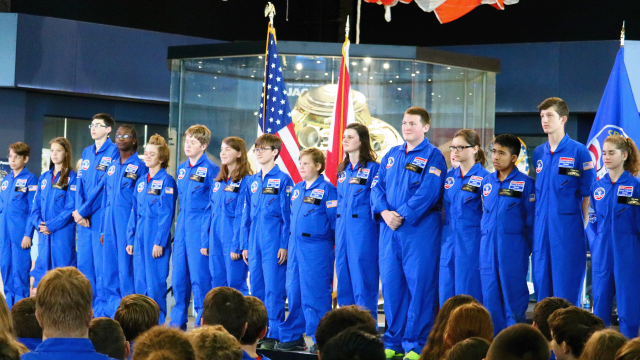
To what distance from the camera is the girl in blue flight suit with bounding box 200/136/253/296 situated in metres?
6.41

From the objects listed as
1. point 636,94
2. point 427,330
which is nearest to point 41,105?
point 427,330

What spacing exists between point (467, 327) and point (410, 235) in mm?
1958

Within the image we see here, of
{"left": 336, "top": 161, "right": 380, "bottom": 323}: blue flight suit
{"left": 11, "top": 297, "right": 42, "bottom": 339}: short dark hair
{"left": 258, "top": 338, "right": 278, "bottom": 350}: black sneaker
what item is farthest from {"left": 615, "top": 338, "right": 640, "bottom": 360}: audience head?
{"left": 258, "top": 338, "right": 278, "bottom": 350}: black sneaker

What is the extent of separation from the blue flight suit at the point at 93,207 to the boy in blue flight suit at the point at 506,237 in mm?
3542

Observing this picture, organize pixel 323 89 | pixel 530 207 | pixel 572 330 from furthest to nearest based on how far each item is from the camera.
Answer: pixel 323 89
pixel 530 207
pixel 572 330

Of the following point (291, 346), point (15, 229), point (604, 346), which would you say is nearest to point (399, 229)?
point (291, 346)

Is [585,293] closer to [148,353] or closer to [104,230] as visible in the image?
[104,230]

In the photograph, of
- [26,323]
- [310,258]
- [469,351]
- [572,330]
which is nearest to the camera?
[469,351]

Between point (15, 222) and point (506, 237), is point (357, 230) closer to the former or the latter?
point (506, 237)

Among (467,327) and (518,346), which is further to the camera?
(467,327)

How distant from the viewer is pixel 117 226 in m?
6.88

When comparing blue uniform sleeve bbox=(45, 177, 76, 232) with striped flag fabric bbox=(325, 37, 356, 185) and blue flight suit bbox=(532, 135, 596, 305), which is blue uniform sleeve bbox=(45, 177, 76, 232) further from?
blue flight suit bbox=(532, 135, 596, 305)

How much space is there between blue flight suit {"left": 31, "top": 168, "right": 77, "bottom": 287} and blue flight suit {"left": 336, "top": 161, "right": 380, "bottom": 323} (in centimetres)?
306

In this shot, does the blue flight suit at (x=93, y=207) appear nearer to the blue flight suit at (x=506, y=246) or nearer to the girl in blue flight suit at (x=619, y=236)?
the blue flight suit at (x=506, y=246)
